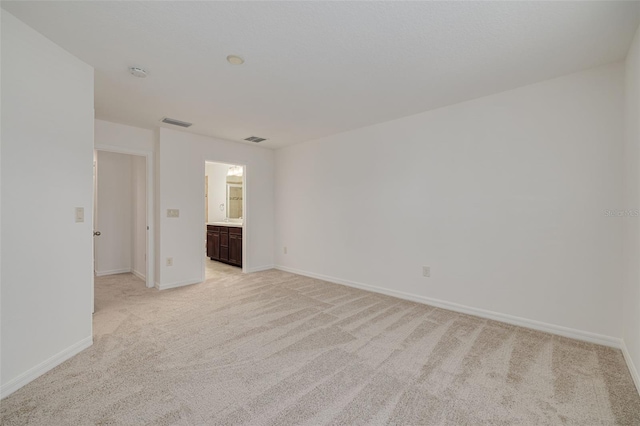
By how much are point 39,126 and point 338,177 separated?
3.38 m

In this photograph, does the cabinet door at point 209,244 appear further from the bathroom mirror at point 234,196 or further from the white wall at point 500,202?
the white wall at point 500,202

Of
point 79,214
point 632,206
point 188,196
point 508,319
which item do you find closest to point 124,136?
point 188,196

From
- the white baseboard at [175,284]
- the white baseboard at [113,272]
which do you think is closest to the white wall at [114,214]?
the white baseboard at [113,272]

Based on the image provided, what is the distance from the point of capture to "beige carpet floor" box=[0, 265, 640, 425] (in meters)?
1.57

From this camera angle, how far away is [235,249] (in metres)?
5.57

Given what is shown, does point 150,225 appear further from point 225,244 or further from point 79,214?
point 79,214

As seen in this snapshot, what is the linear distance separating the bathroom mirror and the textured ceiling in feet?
12.5

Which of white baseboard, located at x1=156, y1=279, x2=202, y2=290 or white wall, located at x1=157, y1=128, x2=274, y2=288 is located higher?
white wall, located at x1=157, y1=128, x2=274, y2=288

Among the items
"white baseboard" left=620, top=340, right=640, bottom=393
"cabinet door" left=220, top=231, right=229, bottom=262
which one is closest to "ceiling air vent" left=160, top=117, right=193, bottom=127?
"cabinet door" left=220, top=231, right=229, bottom=262

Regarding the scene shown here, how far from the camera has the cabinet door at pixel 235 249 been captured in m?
5.46

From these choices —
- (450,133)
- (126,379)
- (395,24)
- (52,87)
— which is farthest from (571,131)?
(52,87)

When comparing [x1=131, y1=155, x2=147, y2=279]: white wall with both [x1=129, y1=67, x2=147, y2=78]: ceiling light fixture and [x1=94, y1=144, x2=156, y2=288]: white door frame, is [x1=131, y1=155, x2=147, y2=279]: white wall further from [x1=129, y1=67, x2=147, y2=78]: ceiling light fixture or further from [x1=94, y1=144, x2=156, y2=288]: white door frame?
[x1=129, y1=67, x2=147, y2=78]: ceiling light fixture

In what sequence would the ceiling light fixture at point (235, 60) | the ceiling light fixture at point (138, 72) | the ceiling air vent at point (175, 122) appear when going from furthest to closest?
the ceiling air vent at point (175, 122), the ceiling light fixture at point (138, 72), the ceiling light fixture at point (235, 60)

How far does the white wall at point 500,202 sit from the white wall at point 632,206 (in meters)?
0.15
